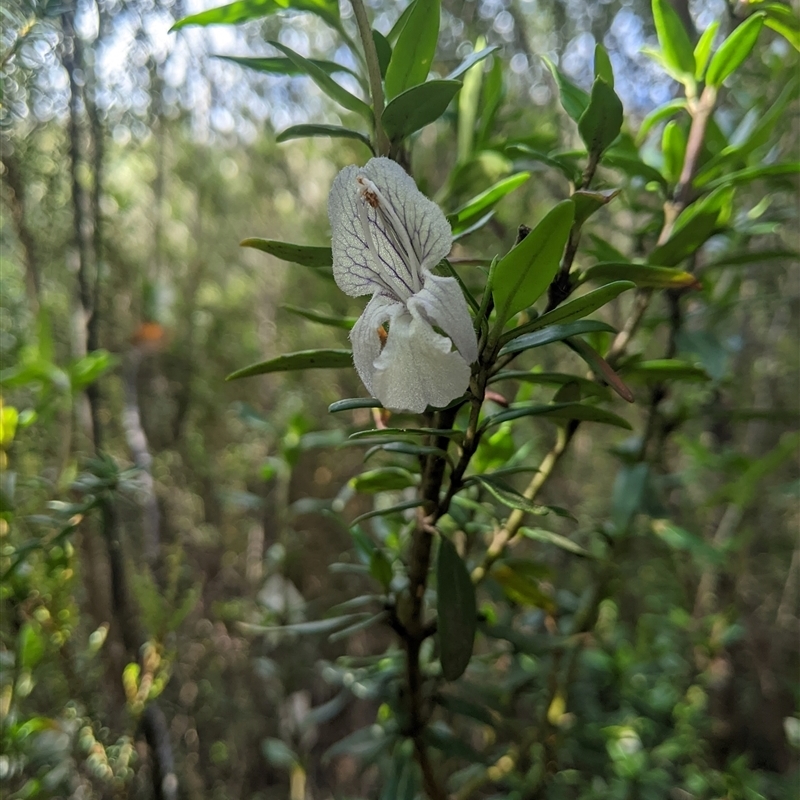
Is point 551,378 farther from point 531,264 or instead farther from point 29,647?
point 29,647

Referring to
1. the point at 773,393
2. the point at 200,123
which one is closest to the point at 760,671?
the point at 773,393

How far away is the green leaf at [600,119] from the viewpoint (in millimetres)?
343

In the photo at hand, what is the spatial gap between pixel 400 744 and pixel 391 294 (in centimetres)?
42

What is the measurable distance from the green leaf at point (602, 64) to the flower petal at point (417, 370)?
0.22m

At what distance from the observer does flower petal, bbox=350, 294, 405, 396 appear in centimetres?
32

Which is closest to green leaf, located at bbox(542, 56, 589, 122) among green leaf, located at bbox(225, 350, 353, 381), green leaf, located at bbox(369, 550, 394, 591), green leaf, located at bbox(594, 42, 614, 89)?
green leaf, located at bbox(594, 42, 614, 89)

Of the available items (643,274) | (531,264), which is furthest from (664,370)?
(531,264)

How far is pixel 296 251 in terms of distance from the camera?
357mm

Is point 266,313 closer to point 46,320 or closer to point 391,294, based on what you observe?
point 46,320

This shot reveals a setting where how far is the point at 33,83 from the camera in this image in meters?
0.59

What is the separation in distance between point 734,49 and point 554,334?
0.91 feet

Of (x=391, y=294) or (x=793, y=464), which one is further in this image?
(x=793, y=464)

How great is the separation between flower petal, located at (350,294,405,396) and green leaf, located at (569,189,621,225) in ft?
0.39

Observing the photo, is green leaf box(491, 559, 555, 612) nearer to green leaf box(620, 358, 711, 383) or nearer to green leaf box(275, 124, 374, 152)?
green leaf box(620, 358, 711, 383)
